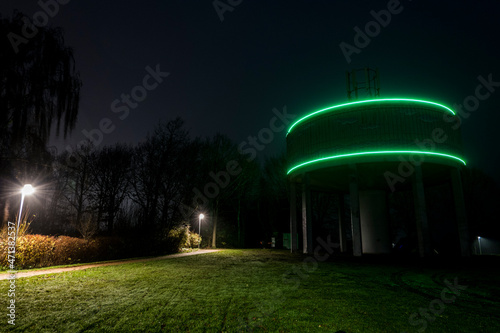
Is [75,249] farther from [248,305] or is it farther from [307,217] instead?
[307,217]

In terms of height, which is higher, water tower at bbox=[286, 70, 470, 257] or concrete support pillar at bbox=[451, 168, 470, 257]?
water tower at bbox=[286, 70, 470, 257]

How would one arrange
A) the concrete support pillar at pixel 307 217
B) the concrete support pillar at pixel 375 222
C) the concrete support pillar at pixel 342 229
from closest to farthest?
the concrete support pillar at pixel 307 217, the concrete support pillar at pixel 375 222, the concrete support pillar at pixel 342 229

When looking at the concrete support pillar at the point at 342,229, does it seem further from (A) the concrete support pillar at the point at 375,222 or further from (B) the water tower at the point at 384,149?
(B) the water tower at the point at 384,149

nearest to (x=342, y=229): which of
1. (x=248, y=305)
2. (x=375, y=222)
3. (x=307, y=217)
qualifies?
(x=375, y=222)

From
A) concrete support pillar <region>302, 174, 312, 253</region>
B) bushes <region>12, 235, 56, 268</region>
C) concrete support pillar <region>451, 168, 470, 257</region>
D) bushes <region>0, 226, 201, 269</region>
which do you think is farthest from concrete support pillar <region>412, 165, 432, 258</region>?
bushes <region>12, 235, 56, 268</region>

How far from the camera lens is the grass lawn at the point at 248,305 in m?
4.52

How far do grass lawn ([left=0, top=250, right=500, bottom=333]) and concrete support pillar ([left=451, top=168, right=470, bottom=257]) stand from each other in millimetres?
9357

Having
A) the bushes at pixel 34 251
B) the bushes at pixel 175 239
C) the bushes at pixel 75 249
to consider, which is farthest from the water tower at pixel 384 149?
the bushes at pixel 34 251

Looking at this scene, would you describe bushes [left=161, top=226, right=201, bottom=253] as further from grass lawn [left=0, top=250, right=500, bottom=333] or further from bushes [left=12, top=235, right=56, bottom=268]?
grass lawn [left=0, top=250, right=500, bottom=333]

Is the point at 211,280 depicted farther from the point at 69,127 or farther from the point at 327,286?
the point at 69,127

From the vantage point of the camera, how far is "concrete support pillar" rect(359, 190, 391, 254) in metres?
21.6

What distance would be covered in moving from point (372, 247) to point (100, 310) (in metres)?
20.9

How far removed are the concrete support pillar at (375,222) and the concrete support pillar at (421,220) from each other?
5838 millimetres

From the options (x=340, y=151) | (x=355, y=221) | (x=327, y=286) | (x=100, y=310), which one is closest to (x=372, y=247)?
(x=355, y=221)
